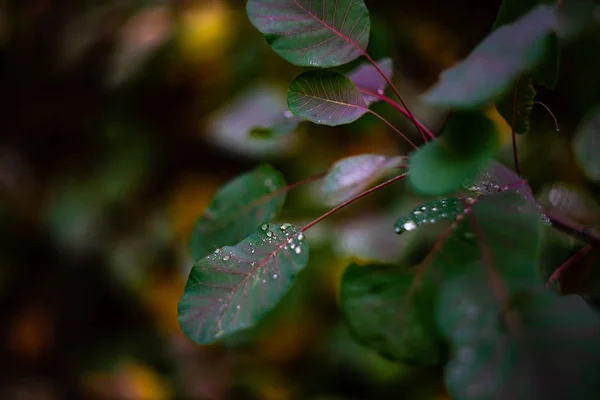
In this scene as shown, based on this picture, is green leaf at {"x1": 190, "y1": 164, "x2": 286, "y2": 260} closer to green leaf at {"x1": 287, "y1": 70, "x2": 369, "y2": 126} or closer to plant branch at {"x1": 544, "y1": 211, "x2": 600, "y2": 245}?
green leaf at {"x1": 287, "y1": 70, "x2": 369, "y2": 126}

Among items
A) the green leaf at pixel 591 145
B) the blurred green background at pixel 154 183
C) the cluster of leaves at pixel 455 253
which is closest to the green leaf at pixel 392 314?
the cluster of leaves at pixel 455 253

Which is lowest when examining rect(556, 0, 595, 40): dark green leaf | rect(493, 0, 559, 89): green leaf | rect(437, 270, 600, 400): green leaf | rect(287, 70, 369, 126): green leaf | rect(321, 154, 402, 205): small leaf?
rect(321, 154, 402, 205): small leaf

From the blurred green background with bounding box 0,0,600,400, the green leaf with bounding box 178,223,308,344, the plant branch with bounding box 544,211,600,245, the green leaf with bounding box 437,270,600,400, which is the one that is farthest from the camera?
the blurred green background with bounding box 0,0,600,400

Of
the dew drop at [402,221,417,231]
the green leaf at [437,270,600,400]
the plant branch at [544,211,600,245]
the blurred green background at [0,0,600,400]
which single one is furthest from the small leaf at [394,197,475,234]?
the blurred green background at [0,0,600,400]

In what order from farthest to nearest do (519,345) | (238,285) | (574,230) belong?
(574,230) < (238,285) < (519,345)

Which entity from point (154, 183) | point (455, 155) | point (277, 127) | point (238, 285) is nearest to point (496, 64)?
point (455, 155)

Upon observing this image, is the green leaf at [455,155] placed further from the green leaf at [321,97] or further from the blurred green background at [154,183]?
the blurred green background at [154,183]

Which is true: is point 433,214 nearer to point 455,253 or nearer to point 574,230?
point 455,253
